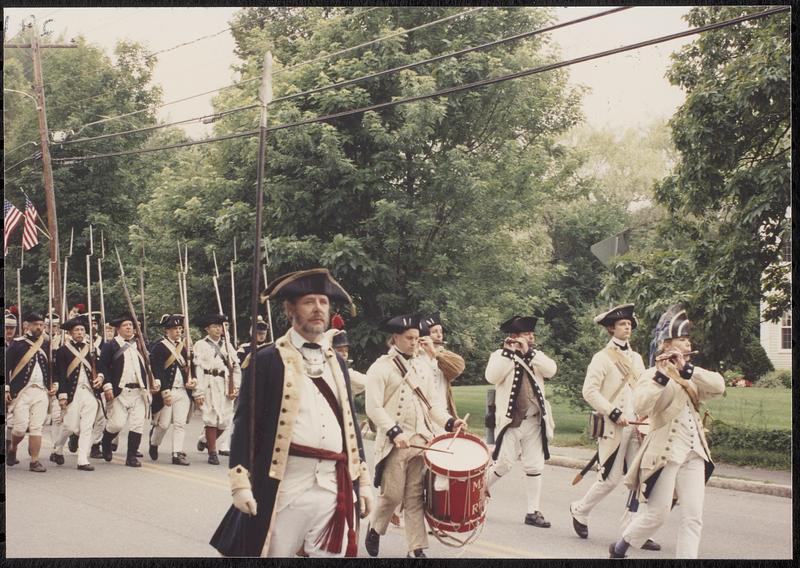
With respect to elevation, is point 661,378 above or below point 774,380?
above

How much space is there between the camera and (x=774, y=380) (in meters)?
11.6

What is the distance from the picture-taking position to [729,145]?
10539mm

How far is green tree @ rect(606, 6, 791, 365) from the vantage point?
9.73 metres

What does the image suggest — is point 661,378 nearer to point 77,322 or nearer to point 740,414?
point 740,414

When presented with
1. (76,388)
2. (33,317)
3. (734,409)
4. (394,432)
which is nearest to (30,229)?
(33,317)

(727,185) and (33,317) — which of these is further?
(33,317)

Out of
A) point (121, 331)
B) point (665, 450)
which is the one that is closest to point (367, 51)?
point (121, 331)

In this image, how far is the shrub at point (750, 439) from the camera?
12016mm

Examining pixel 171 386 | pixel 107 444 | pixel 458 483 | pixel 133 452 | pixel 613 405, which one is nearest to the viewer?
pixel 458 483

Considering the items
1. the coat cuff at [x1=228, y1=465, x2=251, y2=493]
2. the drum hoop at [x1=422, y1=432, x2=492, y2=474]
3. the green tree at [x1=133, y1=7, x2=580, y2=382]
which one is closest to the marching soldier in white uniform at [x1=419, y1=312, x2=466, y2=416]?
the drum hoop at [x1=422, y1=432, x2=492, y2=474]

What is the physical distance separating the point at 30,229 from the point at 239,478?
4.63 meters

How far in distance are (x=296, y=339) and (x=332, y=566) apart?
4.24 feet

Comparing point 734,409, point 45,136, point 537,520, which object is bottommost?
point 537,520

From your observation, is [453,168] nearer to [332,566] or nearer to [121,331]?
[121,331]
